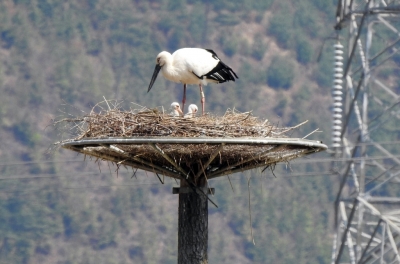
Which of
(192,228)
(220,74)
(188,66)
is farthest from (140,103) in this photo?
(192,228)

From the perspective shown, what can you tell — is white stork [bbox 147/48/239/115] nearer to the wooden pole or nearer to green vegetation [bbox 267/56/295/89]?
the wooden pole

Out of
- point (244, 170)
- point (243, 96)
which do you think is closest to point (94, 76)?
point (243, 96)

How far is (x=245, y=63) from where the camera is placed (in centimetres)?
10931

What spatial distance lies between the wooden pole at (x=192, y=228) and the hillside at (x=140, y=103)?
194 ft

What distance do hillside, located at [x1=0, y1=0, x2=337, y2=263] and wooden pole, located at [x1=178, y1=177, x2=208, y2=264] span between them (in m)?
59.1

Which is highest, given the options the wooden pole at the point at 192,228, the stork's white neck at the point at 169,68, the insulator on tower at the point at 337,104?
the insulator on tower at the point at 337,104

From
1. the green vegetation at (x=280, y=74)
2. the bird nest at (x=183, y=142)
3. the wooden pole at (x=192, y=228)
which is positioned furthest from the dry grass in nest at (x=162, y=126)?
the green vegetation at (x=280, y=74)

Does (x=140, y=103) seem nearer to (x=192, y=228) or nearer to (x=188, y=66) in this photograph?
(x=188, y=66)

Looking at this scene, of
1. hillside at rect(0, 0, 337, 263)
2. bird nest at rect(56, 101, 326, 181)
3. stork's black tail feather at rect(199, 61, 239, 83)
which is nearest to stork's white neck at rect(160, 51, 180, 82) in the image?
stork's black tail feather at rect(199, 61, 239, 83)

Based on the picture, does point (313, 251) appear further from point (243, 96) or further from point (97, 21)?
point (97, 21)

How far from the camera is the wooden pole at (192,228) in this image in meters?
15.6

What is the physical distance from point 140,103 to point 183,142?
75.7 meters

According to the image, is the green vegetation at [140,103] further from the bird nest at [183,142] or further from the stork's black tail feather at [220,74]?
the bird nest at [183,142]

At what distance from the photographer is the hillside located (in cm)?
8931
